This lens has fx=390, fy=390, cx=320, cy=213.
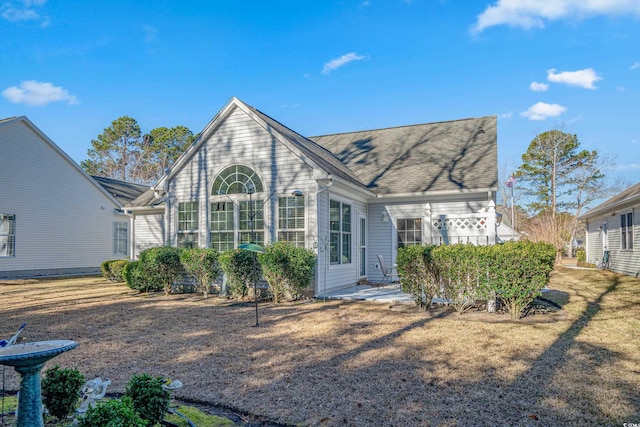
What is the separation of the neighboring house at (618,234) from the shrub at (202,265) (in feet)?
47.3

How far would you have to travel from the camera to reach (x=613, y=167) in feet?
103

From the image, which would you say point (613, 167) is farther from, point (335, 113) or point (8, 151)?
point (8, 151)

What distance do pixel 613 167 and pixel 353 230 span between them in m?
29.8

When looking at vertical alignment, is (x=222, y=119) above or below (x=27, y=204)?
above

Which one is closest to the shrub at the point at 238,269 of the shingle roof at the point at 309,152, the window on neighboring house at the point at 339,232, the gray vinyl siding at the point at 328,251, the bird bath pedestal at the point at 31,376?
the gray vinyl siding at the point at 328,251

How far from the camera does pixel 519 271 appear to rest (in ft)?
24.3

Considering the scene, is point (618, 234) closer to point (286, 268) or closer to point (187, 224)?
point (286, 268)

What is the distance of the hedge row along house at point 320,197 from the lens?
1054 centimetres

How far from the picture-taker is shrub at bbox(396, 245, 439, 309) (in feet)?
27.1

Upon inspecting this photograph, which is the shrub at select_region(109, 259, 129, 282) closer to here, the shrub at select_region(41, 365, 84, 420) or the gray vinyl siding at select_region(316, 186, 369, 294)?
the gray vinyl siding at select_region(316, 186, 369, 294)

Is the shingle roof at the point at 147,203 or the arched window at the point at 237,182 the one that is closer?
the arched window at the point at 237,182

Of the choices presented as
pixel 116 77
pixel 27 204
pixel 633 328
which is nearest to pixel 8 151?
pixel 27 204

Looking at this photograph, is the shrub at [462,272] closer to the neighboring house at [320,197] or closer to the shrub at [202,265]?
the neighboring house at [320,197]

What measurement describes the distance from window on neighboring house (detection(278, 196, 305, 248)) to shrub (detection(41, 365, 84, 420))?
7431mm
